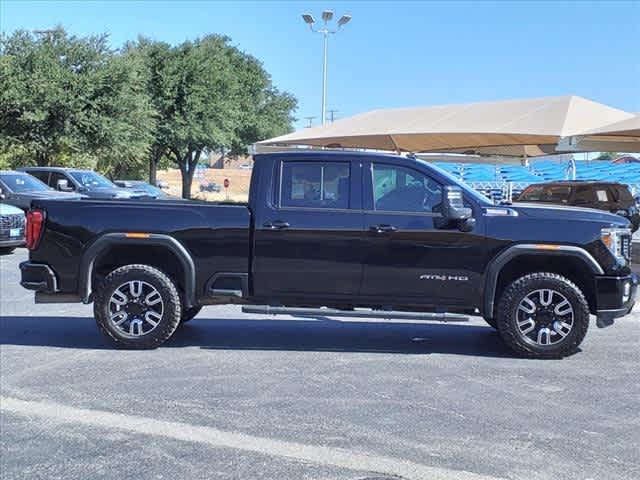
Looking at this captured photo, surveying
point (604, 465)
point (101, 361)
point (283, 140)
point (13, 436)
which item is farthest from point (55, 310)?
point (283, 140)

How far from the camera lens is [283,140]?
19.0m

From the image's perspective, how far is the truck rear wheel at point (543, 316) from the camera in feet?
21.7

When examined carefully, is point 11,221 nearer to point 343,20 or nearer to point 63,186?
point 63,186

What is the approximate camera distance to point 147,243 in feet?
22.6

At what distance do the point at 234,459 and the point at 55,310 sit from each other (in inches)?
220

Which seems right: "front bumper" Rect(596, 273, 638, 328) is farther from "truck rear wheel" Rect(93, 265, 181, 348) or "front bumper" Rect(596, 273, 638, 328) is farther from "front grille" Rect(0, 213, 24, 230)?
"front grille" Rect(0, 213, 24, 230)

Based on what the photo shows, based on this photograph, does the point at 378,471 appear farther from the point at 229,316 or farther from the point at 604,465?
the point at 229,316

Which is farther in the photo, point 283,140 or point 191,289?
point 283,140

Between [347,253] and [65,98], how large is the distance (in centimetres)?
2258

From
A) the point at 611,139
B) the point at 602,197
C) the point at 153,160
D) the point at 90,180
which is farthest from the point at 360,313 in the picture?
the point at 153,160

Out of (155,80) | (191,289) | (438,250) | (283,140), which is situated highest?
(155,80)

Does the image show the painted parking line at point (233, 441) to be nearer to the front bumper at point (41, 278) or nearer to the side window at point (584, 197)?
the front bumper at point (41, 278)

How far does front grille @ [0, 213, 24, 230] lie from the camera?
14.4m

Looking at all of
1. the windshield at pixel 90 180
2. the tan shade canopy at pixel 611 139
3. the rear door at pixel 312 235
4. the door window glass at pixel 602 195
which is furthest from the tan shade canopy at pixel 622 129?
the windshield at pixel 90 180
